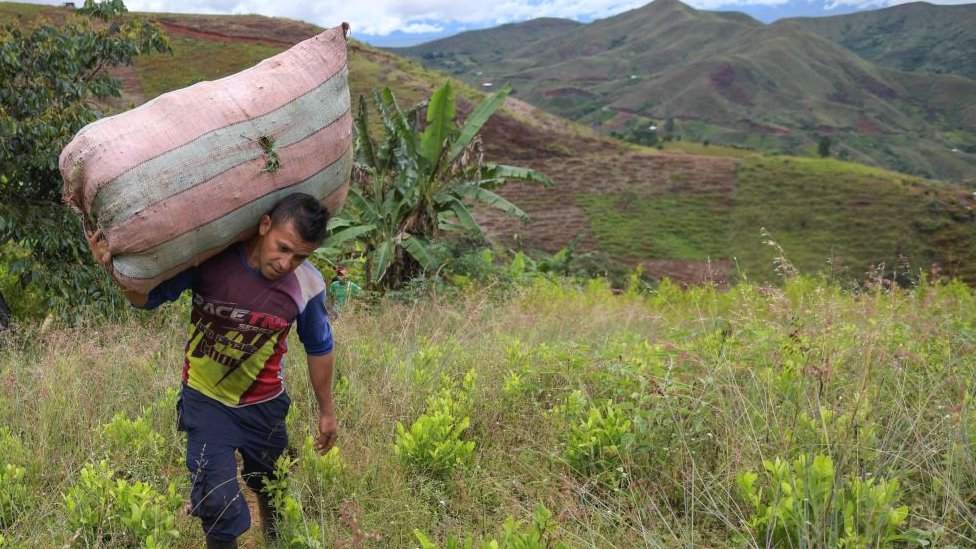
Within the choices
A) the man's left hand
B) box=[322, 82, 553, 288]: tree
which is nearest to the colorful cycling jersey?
the man's left hand

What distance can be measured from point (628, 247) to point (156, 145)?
84.0ft

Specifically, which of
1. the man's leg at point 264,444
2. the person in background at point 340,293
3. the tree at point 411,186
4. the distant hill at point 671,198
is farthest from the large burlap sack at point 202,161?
the distant hill at point 671,198

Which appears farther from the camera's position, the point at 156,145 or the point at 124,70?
the point at 124,70

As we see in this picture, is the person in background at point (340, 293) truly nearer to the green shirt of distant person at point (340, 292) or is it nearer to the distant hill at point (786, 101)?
the green shirt of distant person at point (340, 292)

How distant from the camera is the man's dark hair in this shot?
2.01 m

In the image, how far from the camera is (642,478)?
8.08 feet

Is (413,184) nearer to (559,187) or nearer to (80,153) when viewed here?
(80,153)

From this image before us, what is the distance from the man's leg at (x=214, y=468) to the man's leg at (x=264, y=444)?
6 centimetres

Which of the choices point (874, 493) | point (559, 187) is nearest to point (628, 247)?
point (559, 187)

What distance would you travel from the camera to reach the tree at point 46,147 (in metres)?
4.59

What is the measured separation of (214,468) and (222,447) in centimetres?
8

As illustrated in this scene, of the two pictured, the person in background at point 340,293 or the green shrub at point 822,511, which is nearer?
the green shrub at point 822,511

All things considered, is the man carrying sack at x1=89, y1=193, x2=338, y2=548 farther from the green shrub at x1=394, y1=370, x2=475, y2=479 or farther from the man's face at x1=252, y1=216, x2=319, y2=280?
the green shrub at x1=394, y1=370, x2=475, y2=479

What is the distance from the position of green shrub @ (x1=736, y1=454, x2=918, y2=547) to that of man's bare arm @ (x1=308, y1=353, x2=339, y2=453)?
1417 millimetres
